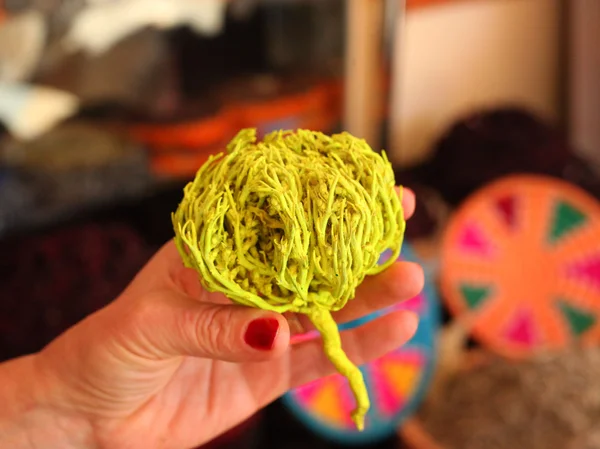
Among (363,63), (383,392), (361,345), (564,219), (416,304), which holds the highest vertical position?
(363,63)

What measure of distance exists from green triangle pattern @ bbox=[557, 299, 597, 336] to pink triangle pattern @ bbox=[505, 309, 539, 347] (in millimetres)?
59

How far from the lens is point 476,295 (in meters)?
1.19

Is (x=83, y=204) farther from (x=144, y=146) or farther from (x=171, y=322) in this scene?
(x=171, y=322)

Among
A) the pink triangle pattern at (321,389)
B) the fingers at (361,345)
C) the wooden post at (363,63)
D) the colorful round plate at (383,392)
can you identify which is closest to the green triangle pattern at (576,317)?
the colorful round plate at (383,392)

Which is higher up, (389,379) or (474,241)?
(474,241)

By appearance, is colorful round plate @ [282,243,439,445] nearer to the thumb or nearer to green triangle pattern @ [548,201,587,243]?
green triangle pattern @ [548,201,587,243]

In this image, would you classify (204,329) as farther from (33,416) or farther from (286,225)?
(33,416)

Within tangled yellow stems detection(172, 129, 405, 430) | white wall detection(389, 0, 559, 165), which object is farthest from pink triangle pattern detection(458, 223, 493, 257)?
tangled yellow stems detection(172, 129, 405, 430)

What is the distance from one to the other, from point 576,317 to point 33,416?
3.09ft

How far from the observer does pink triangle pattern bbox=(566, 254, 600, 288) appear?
1.17 meters

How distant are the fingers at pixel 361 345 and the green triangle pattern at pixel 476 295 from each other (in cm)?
59

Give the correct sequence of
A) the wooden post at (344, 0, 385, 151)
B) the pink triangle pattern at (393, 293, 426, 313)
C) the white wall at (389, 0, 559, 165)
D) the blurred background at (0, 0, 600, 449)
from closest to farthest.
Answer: the blurred background at (0, 0, 600, 449) → the pink triangle pattern at (393, 293, 426, 313) → the wooden post at (344, 0, 385, 151) → the white wall at (389, 0, 559, 165)

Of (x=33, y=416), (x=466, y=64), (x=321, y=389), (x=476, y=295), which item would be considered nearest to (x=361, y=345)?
(x=33, y=416)

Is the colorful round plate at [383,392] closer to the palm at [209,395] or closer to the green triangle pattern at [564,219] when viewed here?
the green triangle pattern at [564,219]
